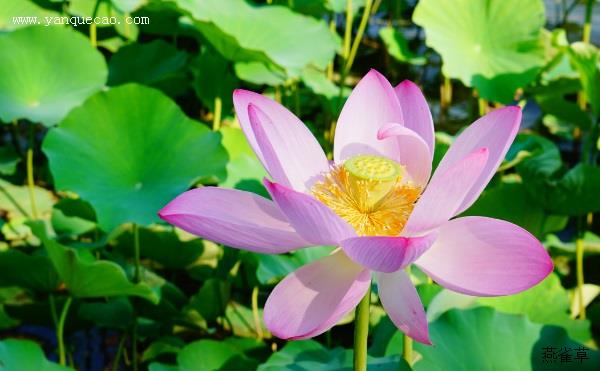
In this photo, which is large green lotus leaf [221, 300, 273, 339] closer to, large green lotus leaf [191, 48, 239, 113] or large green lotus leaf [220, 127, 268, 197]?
large green lotus leaf [220, 127, 268, 197]

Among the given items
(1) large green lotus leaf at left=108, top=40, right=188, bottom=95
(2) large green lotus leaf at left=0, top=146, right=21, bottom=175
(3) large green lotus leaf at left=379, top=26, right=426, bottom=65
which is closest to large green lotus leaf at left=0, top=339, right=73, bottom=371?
(2) large green lotus leaf at left=0, top=146, right=21, bottom=175

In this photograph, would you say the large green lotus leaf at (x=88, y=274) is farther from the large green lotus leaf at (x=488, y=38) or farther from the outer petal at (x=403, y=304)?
the large green lotus leaf at (x=488, y=38)

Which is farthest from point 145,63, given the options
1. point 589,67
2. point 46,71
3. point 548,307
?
point 548,307

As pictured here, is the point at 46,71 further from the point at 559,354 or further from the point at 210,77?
the point at 559,354

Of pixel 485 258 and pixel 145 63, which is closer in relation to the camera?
pixel 485 258

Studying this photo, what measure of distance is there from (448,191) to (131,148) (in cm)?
88

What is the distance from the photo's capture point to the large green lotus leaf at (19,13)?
5.80 ft

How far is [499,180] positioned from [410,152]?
1127 mm

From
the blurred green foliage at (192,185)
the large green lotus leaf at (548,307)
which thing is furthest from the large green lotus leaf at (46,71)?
the large green lotus leaf at (548,307)

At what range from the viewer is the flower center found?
1.98ft

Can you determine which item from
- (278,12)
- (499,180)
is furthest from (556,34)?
(278,12)

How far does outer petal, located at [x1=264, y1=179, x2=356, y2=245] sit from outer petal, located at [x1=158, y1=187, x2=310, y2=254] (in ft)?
0.11

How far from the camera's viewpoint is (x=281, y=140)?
0.62m

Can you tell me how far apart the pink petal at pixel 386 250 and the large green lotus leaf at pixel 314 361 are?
0.19 metres
